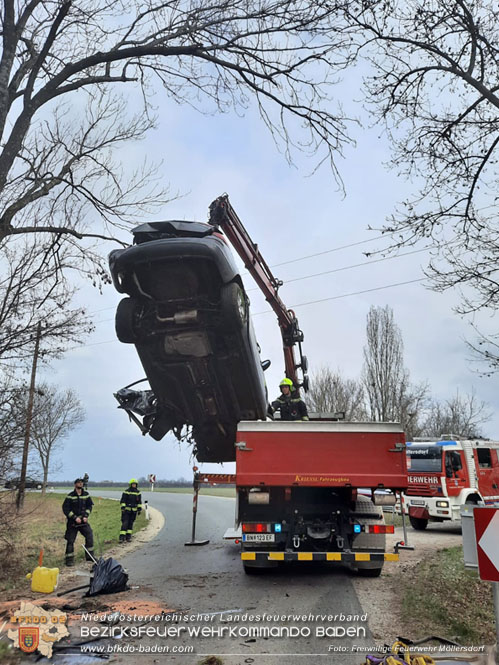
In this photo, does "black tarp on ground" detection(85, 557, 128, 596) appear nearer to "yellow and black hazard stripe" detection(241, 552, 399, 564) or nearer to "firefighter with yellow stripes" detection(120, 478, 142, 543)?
"yellow and black hazard stripe" detection(241, 552, 399, 564)

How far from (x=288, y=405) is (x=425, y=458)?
734 cm

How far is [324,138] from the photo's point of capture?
6.59m

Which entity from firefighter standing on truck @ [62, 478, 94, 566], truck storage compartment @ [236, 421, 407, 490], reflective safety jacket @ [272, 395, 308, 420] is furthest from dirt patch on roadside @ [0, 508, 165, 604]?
reflective safety jacket @ [272, 395, 308, 420]

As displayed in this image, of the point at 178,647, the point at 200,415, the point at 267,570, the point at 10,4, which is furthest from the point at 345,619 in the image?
the point at 10,4

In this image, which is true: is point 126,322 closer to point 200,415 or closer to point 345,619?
point 200,415

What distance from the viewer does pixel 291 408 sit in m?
8.69

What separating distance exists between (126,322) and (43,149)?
2923 mm

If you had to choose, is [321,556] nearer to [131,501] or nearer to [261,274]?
[261,274]

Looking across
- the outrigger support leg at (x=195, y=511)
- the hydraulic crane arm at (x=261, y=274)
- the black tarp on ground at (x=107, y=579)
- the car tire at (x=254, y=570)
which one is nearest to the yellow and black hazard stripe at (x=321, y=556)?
the car tire at (x=254, y=570)

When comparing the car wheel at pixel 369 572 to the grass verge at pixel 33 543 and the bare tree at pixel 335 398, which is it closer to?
the grass verge at pixel 33 543

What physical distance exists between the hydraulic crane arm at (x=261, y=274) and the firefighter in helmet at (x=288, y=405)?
2.35m

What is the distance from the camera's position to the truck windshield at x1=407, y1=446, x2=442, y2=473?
555 inches

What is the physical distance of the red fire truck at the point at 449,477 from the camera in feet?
45.1

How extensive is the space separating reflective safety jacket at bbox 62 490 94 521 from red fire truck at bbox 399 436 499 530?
799 cm
